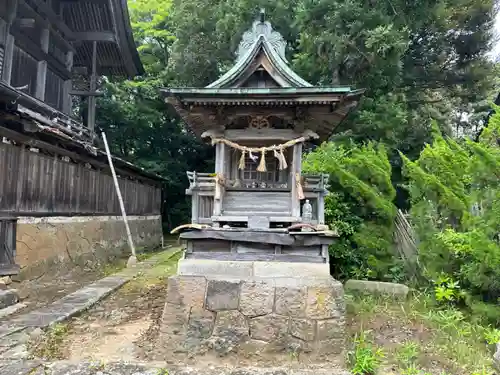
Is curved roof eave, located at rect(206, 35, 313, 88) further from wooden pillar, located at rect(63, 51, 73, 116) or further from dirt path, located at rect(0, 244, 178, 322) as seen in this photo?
wooden pillar, located at rect(63, 51, 73, 116)

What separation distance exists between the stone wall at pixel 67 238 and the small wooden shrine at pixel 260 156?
471 cm

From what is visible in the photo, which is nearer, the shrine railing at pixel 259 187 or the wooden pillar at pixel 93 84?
the shrine railing at pixel 259 187

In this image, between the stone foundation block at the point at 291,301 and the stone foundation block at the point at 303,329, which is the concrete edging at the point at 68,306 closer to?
the stone foundation block at the point at 291,301

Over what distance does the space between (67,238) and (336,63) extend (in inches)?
469

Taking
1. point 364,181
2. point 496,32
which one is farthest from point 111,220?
point 496,32

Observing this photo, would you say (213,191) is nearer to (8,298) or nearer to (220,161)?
(220,161)

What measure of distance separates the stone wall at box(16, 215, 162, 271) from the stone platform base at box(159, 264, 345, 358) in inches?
207

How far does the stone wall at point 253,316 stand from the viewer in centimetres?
634

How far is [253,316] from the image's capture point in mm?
6488

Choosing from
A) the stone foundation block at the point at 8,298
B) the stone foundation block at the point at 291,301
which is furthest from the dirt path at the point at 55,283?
the stone foundation block at the point at 291,301

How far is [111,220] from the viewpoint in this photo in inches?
622

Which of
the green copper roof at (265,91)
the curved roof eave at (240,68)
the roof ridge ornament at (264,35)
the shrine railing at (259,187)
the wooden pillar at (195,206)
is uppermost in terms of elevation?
the roof ridge ornament at (264,35)

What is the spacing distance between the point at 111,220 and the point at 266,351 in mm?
11047

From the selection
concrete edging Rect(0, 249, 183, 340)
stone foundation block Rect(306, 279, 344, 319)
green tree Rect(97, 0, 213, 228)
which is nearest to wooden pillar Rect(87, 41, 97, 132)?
concrete edging Rect(0, 249, 183, 340)
